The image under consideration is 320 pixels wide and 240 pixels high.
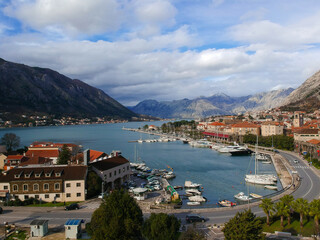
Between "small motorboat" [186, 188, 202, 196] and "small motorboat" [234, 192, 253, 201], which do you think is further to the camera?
"small motorboat" [186, 188, 202, 196]

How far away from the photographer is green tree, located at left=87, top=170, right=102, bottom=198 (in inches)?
1039

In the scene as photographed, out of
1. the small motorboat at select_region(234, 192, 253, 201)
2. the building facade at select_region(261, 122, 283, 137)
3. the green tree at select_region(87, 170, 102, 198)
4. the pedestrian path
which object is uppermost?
the building facade at select_region(261, 122, 283, 137)

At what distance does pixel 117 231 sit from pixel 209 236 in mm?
6028

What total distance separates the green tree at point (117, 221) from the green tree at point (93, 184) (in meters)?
9.90

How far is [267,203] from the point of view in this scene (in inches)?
766

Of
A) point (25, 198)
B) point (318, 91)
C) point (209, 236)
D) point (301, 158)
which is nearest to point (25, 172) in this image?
point (25, 198)

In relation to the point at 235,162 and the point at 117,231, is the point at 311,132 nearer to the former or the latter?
the point at 235,162

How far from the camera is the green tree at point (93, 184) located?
26.4 m

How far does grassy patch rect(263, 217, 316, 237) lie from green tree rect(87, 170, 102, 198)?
52.2ft

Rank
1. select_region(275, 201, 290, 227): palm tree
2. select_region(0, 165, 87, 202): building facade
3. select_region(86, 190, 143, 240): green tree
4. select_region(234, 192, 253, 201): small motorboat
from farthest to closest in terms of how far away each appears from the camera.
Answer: select_region(234, 192, 253, 201): small motorboat → select_region(0, 165, 87, 202): building facade → select_region(275, 201, 290, 227): palm tree → select_region(86, 190, 143, 240): green tree

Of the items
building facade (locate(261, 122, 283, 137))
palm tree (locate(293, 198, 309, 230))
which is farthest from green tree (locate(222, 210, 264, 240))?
building facade (locate(261, 122, 283, 137))

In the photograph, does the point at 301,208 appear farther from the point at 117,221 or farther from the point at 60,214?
the point at 60,214

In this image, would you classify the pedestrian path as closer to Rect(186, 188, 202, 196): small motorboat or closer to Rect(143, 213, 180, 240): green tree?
Rect(143, 213, 180, 240): green tree

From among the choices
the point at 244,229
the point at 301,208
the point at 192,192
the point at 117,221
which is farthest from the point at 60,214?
the point at 301,208
